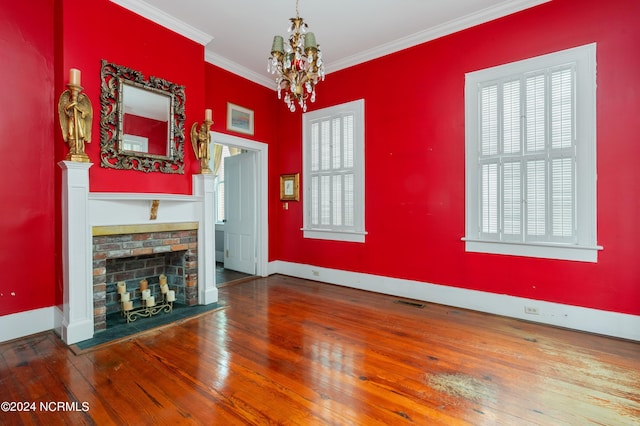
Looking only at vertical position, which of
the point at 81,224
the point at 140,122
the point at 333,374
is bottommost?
the point at 333,374

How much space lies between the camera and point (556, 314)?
319 centimetres

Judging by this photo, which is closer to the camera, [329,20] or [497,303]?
[497,303]

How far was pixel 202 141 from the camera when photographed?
3.85m

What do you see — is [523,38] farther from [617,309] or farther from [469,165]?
[617,309]

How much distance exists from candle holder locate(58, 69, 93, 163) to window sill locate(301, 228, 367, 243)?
3152 millimetres

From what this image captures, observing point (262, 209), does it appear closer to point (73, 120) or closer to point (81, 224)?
point (81, 224)

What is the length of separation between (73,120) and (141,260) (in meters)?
1.71

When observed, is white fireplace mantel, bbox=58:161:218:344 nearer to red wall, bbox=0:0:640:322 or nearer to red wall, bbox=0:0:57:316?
red wall, bbox=0:0:640:322

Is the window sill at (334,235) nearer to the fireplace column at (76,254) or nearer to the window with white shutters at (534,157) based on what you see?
the window with white shutters at (534,157)

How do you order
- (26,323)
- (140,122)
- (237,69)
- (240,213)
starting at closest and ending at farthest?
(26,323) < (140,122) < (237,69) < (240,213)

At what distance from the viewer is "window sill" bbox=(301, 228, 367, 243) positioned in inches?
183

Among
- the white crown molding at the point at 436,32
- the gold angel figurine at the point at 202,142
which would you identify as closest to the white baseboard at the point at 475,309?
the gold angel figurine at the point at 202,142

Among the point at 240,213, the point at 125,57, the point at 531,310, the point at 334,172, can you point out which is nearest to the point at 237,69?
the point at 125,57

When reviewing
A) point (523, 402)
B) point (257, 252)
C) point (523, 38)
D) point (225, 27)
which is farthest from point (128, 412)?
point (523, 38)
